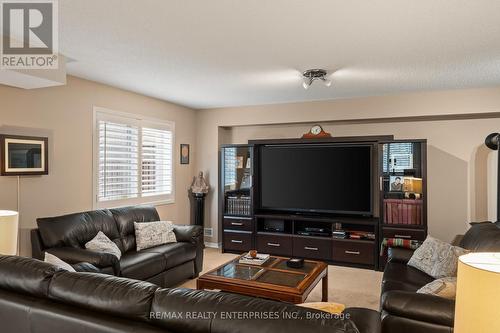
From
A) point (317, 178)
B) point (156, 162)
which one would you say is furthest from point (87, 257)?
point (317, 178)

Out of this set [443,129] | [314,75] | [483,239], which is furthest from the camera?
[443,129]

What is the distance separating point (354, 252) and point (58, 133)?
165 inches

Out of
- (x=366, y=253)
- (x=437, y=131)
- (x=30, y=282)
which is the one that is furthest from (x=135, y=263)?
(x=437, y=131)

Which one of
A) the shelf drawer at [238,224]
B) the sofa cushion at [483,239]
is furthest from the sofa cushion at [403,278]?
the shelf drawer at [238,224]

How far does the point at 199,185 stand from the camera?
19.8ft

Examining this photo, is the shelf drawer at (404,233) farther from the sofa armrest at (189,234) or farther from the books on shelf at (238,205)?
the sofa armrest at (189,234)

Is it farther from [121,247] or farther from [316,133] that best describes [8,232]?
[316,133]

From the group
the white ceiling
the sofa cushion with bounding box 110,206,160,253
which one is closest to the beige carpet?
the sofa cushion with bounding box 110,206,160,253

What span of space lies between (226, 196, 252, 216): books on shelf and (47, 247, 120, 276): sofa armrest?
2717 mm

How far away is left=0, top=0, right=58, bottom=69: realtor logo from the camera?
2.34 metres

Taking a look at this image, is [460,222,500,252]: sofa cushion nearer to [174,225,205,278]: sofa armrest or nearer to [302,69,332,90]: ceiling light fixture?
[302,69,332,90]: ceiling light fixture

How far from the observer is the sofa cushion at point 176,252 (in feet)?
12.7

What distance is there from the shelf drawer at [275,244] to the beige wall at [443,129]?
1918 millimetres

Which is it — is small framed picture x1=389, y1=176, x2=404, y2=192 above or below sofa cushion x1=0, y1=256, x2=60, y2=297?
above
